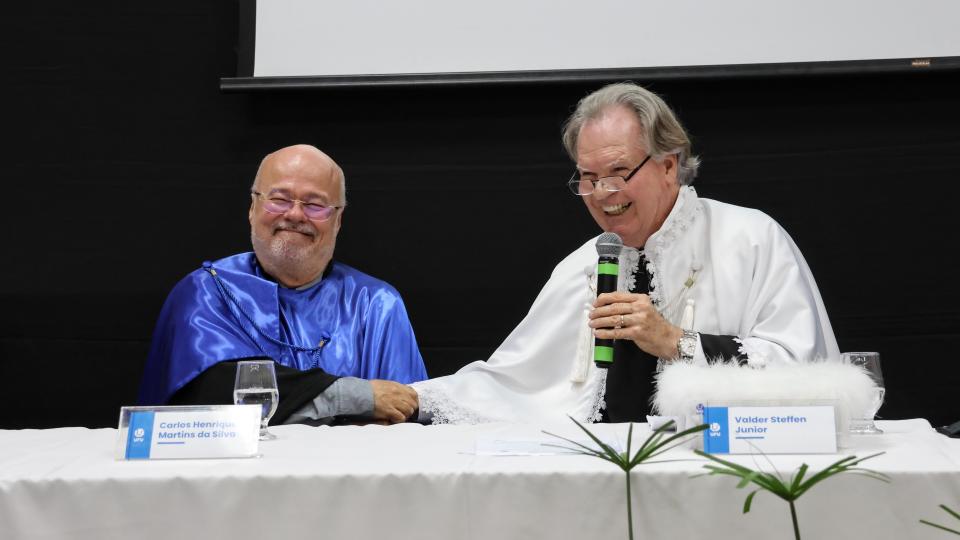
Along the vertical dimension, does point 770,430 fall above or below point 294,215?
below

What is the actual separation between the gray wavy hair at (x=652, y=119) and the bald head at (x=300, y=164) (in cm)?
104

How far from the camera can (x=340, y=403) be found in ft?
10.3

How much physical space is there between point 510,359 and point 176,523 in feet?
5.67

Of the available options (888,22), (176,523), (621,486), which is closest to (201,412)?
(176,523)

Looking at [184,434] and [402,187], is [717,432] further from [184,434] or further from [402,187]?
[402,187]

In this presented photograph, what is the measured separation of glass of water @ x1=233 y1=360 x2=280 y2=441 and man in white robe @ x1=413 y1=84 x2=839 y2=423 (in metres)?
0.91

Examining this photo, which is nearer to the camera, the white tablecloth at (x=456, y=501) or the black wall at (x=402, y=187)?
the white tablecloth at (x=456, y=501)

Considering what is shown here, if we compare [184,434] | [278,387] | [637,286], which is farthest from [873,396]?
[278,387]

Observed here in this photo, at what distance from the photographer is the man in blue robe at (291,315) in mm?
3318

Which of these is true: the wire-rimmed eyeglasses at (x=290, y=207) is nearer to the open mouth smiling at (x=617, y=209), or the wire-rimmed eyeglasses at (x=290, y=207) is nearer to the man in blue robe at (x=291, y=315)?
the man in blue robe at (x=291, y=315)

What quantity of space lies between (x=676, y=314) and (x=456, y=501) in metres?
1.63

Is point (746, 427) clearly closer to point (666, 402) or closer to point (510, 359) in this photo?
point (666, 402)

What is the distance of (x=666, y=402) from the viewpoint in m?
1.77

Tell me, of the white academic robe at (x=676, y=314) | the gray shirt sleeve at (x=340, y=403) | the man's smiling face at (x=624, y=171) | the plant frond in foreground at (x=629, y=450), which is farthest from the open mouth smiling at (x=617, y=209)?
the plant frond in foreground at (x=629, y=450)
